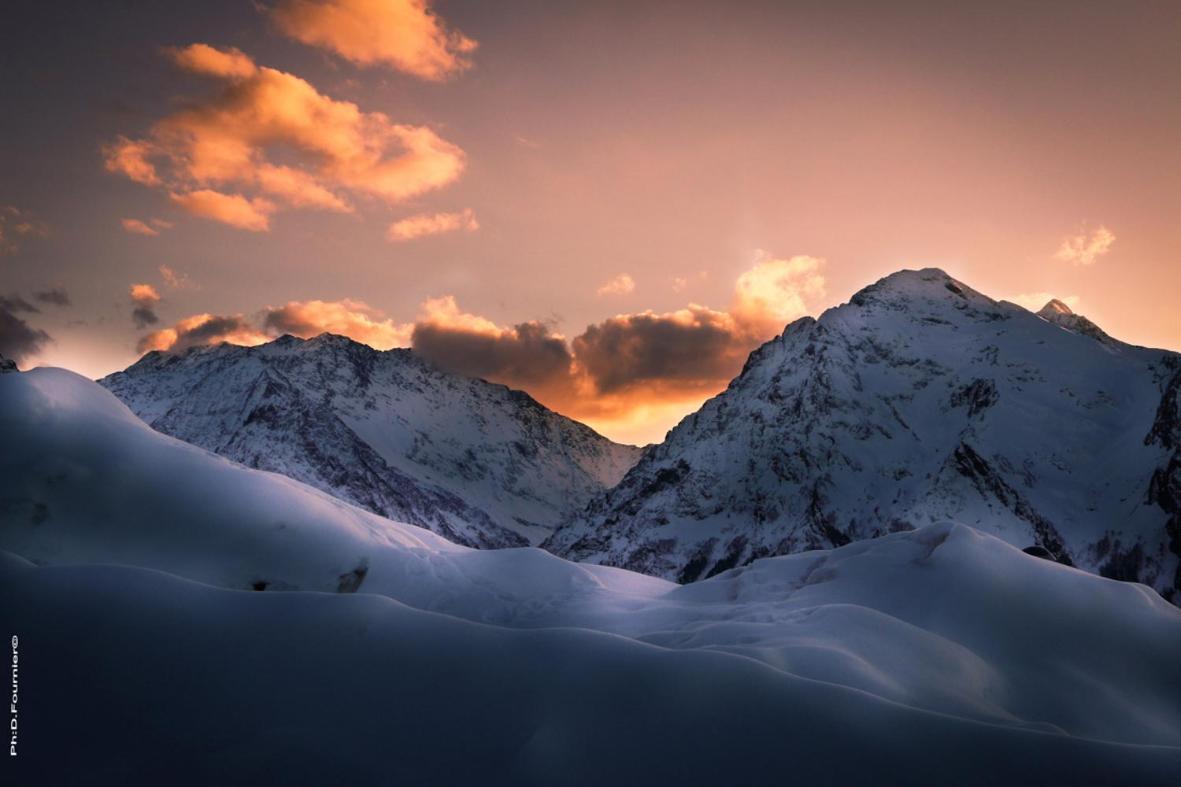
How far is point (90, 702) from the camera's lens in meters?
10.7

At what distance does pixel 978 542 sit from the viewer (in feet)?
78.8

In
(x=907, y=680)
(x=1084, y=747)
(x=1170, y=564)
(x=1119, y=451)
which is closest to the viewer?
(x=1084, y=747)

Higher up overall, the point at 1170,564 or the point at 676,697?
the point at 1170,564

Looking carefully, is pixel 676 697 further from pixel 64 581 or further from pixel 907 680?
pixel 64 581

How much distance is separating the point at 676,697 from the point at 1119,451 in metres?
227

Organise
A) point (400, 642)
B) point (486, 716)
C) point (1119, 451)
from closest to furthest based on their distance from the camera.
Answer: point (486, 716) < point (400, 642) < point (1119, 451)

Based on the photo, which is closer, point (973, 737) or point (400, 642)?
point (973, 737)

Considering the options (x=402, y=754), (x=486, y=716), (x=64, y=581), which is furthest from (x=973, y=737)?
(x=64, y=581)

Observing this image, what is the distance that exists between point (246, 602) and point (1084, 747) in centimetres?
1169

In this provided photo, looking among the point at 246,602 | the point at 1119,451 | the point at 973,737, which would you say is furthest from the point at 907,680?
the point at 1119,451

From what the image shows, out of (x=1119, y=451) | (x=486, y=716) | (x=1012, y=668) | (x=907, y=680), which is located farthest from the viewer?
(x=1119, y=451)

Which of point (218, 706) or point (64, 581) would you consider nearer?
point (218, 706)

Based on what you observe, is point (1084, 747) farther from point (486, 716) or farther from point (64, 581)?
point (64, 581)

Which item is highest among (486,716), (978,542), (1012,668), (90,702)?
(978,542)
